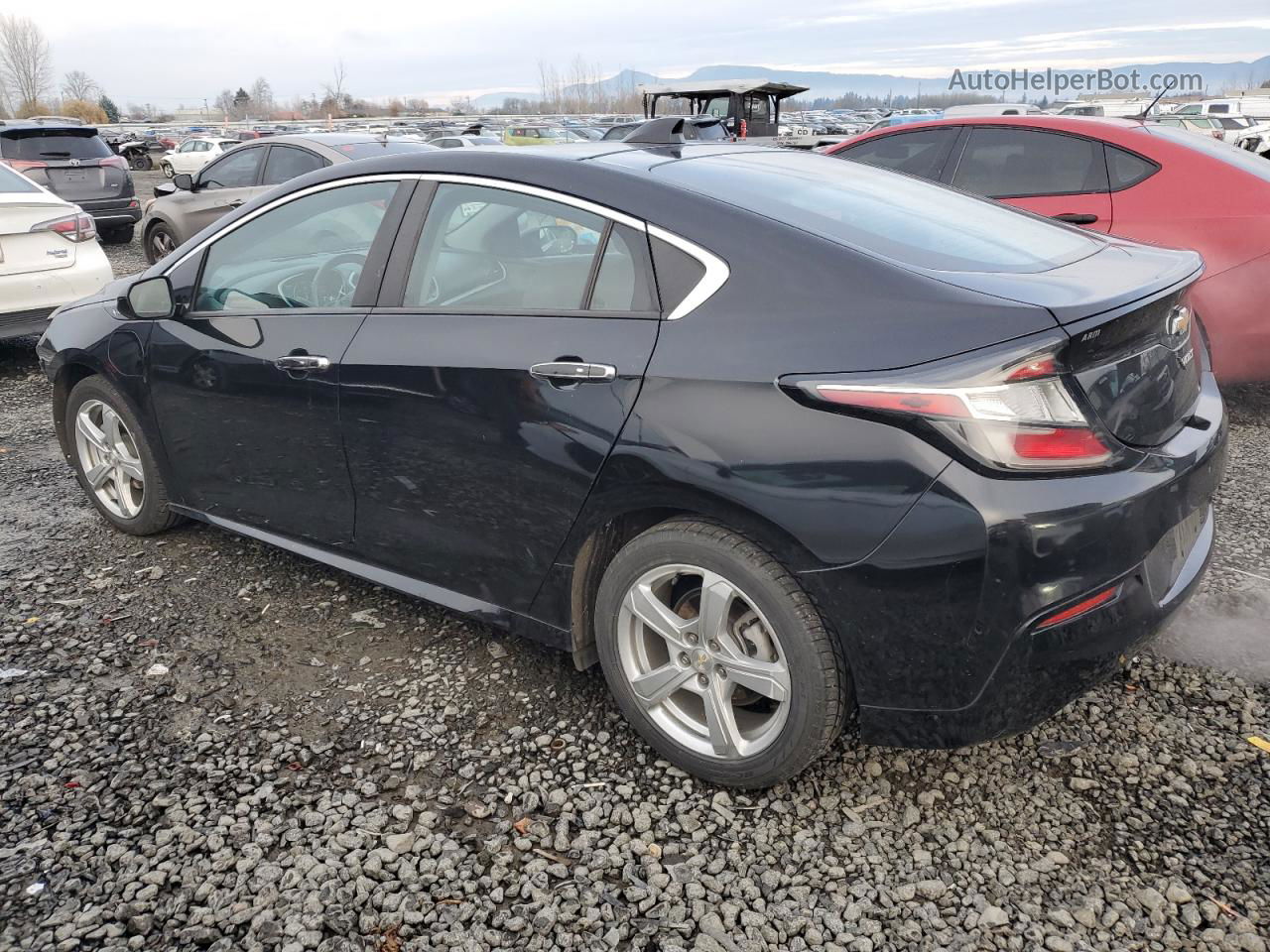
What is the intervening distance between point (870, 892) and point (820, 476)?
0.93 m

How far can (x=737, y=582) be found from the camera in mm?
2311

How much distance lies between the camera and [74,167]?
12945mm

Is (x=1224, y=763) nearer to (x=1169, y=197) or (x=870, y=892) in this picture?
(x=870, y=892)

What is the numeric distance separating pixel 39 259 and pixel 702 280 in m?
6.05

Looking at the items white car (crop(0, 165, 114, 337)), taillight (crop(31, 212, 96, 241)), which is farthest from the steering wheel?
taillight (crop(31, 212, 96, 241))

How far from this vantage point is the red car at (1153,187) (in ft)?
15.8

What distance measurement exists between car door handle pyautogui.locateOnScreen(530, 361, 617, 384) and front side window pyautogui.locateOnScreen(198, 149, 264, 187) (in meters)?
7.96

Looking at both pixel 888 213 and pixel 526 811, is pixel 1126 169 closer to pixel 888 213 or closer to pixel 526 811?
pixel 888 213

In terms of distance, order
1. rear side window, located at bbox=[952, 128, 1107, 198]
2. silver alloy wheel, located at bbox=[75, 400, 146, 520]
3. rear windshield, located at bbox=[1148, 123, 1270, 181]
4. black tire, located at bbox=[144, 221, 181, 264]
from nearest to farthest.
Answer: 1. silver alloy wheel, located at bbox=[75, 400, 146, 520]
2. rear windshield, located at bbox=[1148, 123, 1270, 181]
3. rear side window, located at bbox=[952, 128, 1107, 198]
4. black tire, located at bbox=[144, 221, 181, 264]

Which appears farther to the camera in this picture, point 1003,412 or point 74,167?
point 74,167

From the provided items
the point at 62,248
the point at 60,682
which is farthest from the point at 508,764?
the point at 62,248

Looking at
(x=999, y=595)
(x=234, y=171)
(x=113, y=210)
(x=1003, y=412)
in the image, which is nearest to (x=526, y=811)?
(x=999, y=595)

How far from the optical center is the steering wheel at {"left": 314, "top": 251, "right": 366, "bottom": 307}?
124 inches

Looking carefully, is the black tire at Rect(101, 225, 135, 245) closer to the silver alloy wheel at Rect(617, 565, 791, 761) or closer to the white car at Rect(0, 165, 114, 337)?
the white car at Rect(0, 165, 114, 337)
